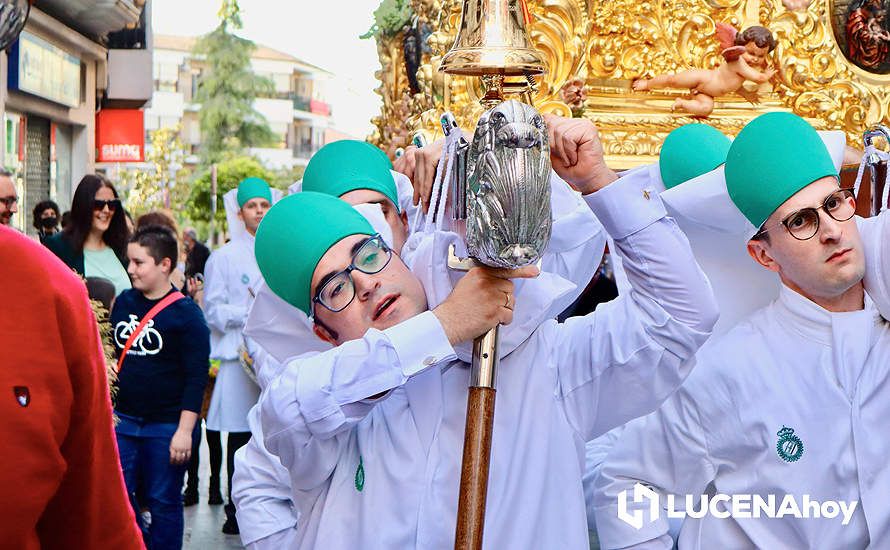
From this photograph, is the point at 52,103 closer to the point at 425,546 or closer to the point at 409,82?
the point at 409,82

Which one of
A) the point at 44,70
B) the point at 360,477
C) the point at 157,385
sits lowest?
the point at 157,385

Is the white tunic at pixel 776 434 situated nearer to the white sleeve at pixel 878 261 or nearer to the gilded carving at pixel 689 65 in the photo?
the white sleeve at pixel 878 261

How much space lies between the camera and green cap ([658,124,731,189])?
3.98m

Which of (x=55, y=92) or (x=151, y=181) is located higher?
(x=55, y=92)

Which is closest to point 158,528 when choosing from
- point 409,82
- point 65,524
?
point 409,82

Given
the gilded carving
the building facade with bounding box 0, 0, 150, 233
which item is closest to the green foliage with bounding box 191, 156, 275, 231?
the building facade with bounding box 0, 0, 150, 233

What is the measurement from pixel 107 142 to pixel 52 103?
4.86m

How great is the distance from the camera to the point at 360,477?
256cm

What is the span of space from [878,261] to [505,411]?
97cm

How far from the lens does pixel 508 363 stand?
257 cm

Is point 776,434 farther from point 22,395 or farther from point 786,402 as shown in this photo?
point 22,395

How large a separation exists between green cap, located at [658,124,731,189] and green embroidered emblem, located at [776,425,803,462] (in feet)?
3.82

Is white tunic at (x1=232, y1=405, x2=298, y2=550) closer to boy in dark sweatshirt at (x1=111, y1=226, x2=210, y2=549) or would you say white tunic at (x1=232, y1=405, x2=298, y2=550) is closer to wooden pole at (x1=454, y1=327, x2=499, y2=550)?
wooden pole at (x1=454, y1=327, x2=499, y2=550)

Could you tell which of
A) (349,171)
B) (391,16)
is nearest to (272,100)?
(391,16)
